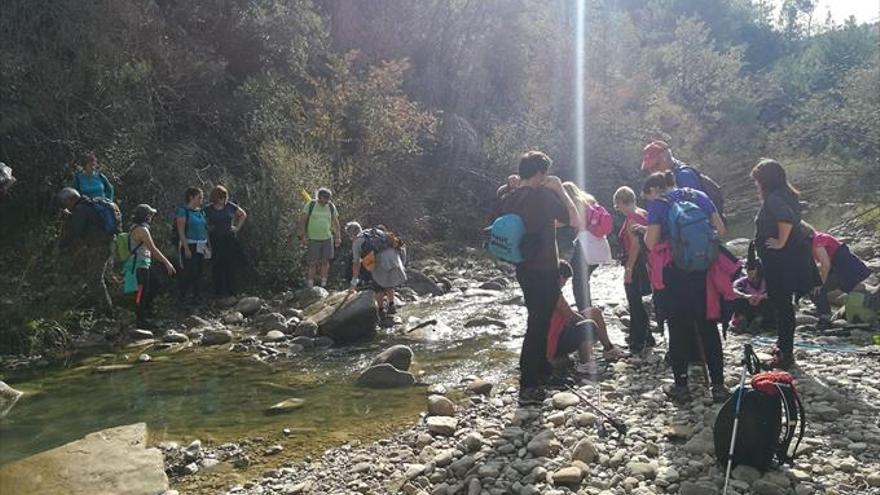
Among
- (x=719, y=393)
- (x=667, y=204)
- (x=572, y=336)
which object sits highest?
(x=667, y=204)

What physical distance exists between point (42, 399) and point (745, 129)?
32143mm

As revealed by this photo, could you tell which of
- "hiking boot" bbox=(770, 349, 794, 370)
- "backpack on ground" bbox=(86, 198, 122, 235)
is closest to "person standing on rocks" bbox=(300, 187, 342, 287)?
"backpack on ground" bbox=(86, 198, 122, 235)

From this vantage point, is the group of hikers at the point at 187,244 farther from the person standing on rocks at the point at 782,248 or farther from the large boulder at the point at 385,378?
the person standing on rocks at the point at 782,248

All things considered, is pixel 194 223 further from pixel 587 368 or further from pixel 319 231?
pixel 587 368

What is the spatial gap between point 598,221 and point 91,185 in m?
7.00

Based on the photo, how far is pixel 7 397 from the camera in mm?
6262

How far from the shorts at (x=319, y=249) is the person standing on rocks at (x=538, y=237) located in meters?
6.37

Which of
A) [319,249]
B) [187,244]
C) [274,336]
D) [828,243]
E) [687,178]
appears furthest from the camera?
[319,249]

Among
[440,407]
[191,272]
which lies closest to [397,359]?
[440,407]

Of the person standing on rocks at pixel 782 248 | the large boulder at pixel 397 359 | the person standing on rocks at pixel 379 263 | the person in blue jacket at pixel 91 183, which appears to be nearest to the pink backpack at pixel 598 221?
the person standing on rocks at pixel 782 248

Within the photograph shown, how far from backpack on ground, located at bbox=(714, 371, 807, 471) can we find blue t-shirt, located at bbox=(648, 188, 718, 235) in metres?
1.49

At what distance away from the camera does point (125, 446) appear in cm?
478

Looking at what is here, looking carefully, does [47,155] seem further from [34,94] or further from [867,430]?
[867,430]

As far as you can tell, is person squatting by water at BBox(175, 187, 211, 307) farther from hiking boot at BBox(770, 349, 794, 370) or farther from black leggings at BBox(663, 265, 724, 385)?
hiking boot at BBox(770, 349, 794, 370)
